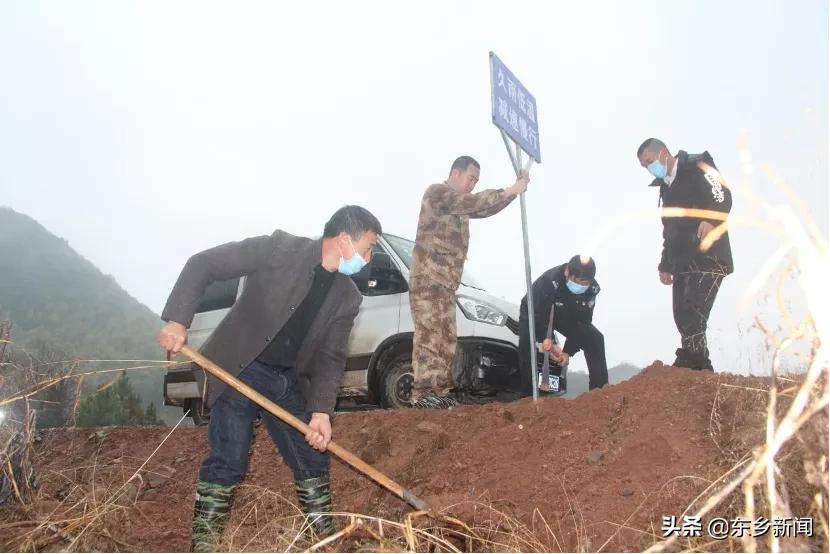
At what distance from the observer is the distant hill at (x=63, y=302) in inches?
1671

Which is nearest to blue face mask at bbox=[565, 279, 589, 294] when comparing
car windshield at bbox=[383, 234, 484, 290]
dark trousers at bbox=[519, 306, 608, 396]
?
dark trousers at bbox=[519, 306, 608, 396]

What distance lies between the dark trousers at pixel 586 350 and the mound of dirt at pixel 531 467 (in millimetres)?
741

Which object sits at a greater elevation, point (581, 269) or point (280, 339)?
point (581, 269)

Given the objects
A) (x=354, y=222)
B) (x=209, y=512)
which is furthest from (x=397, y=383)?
(x=209, y=512)

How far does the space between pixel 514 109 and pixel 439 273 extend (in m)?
1.41

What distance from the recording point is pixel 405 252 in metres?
6.36

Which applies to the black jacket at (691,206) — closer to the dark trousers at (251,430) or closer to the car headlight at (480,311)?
the car headlight at (480,311)

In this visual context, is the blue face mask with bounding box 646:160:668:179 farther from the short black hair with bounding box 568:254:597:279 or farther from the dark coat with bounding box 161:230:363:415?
the dark coat with bounding box 161:230:363:415

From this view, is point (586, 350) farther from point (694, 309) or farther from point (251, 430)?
point (251, 430)

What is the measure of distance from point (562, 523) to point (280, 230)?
200 cm

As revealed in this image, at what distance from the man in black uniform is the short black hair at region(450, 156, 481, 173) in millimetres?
1130

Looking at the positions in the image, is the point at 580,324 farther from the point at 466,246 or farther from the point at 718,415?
the point at 718,415

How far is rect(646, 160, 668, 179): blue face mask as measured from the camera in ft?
15.9

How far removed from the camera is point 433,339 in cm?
500
